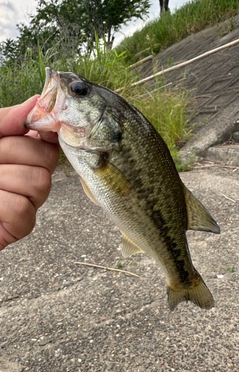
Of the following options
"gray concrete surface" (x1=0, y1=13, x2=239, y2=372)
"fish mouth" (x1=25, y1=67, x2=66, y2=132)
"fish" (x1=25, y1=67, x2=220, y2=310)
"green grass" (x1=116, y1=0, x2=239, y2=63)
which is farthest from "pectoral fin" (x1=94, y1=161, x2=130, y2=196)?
"green grass" (x1=116, y1=0, x2=239, y2=63)

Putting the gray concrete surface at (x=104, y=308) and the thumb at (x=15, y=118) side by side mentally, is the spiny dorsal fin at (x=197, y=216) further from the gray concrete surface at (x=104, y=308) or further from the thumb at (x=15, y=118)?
the gray concrete surface at (x=104, y=308)

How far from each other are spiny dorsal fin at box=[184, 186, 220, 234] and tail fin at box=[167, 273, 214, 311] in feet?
0.64

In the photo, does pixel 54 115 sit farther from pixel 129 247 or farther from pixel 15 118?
pixel 129 247

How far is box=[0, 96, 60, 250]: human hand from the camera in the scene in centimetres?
120

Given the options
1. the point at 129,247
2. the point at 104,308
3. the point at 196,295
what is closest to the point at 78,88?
the point at 129,247

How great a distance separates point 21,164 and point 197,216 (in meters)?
0.58

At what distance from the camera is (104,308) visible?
7.88ft

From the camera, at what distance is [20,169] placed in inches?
48.1

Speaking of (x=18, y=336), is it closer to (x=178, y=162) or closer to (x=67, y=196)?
(x=67, y=196)

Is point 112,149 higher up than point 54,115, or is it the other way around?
point 54,115

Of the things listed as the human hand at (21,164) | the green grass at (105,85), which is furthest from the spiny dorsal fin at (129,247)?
the green grass at (105,85)

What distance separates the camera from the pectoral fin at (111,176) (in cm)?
114

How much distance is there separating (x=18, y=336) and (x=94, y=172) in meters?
1.52

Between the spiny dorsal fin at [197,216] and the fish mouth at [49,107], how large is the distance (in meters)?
0.47
